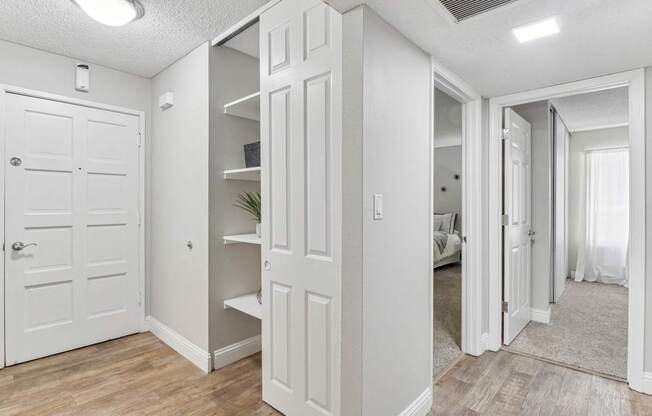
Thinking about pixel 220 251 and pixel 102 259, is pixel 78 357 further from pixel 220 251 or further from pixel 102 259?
pixel 220 251

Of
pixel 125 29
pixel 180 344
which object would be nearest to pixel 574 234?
pixel 180 344

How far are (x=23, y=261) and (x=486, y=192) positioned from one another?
3.76 m

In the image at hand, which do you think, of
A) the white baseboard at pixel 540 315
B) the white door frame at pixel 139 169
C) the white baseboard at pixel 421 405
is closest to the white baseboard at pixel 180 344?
the white door frame at pixel 139 169

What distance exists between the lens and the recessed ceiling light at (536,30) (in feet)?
5.56

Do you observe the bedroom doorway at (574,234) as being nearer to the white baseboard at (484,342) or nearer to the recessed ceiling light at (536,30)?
the white baseboard at (484,342)

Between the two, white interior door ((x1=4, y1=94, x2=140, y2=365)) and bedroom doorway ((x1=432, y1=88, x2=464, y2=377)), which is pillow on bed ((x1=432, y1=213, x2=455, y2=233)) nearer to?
bedroom doorway ((x1=432, y1=88, x2=464, y2=377))

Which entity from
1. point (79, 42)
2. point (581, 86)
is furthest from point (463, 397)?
point (79, 42)

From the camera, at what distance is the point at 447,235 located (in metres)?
6.02

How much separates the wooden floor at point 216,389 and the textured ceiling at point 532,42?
7.04 feet

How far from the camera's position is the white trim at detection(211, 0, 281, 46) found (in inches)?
80.0

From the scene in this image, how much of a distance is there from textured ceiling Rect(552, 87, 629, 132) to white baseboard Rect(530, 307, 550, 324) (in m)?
2.25

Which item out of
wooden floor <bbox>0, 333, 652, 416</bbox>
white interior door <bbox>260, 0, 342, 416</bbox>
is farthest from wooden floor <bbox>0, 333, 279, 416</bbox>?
white interior door <bbox>260, 0, 342, 416</bbox>

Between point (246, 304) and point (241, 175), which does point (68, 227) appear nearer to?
point (241, 175)

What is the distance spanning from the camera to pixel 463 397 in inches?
85.7
